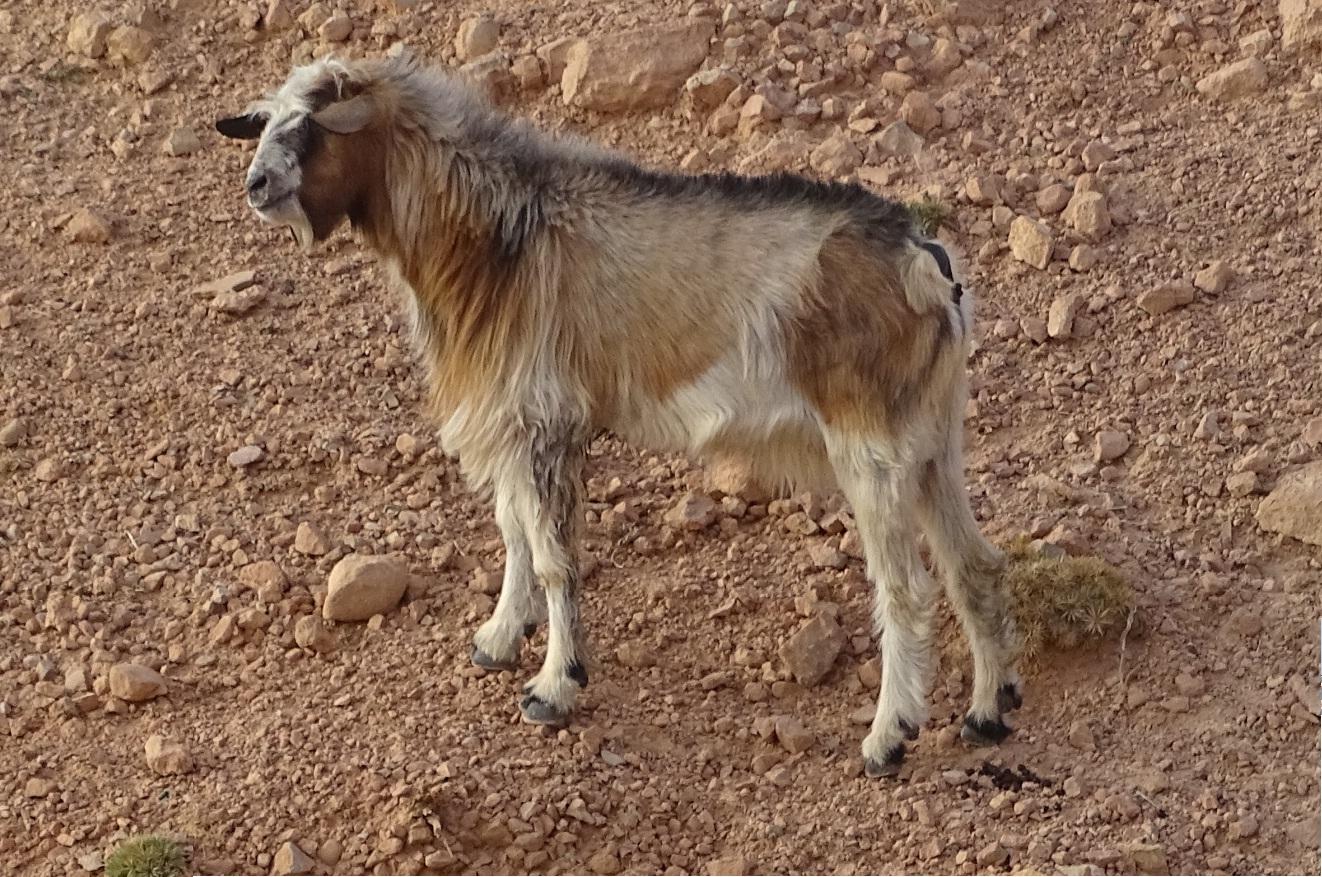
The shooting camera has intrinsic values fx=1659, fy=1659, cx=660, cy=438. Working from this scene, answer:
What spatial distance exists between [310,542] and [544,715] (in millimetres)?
1666

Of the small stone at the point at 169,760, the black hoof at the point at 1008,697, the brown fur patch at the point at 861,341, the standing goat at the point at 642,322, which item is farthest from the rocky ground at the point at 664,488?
the brown fur patch at the point at 861,341

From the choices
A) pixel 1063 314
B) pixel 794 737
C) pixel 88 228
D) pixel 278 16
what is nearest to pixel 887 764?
pixel 794 737

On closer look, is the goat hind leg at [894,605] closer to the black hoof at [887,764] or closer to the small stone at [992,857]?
the black hoof at [887,764]

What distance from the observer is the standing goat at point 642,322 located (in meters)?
6.38

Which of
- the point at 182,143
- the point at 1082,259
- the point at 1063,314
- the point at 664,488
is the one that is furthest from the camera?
the point at 182,143

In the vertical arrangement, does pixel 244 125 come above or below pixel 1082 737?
above

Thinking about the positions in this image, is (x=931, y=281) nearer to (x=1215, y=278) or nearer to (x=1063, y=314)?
(x=1063, y=314)

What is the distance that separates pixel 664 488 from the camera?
8305 mm

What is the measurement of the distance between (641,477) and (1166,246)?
324cm

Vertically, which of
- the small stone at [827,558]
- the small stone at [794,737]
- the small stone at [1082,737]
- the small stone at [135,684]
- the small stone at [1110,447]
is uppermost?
the small stone at [1110,447]

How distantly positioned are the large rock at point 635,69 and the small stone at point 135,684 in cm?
474

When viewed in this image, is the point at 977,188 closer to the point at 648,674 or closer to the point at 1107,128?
the point at 1107,128

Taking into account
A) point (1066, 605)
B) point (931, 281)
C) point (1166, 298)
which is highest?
point (931, 281)

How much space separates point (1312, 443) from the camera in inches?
311
